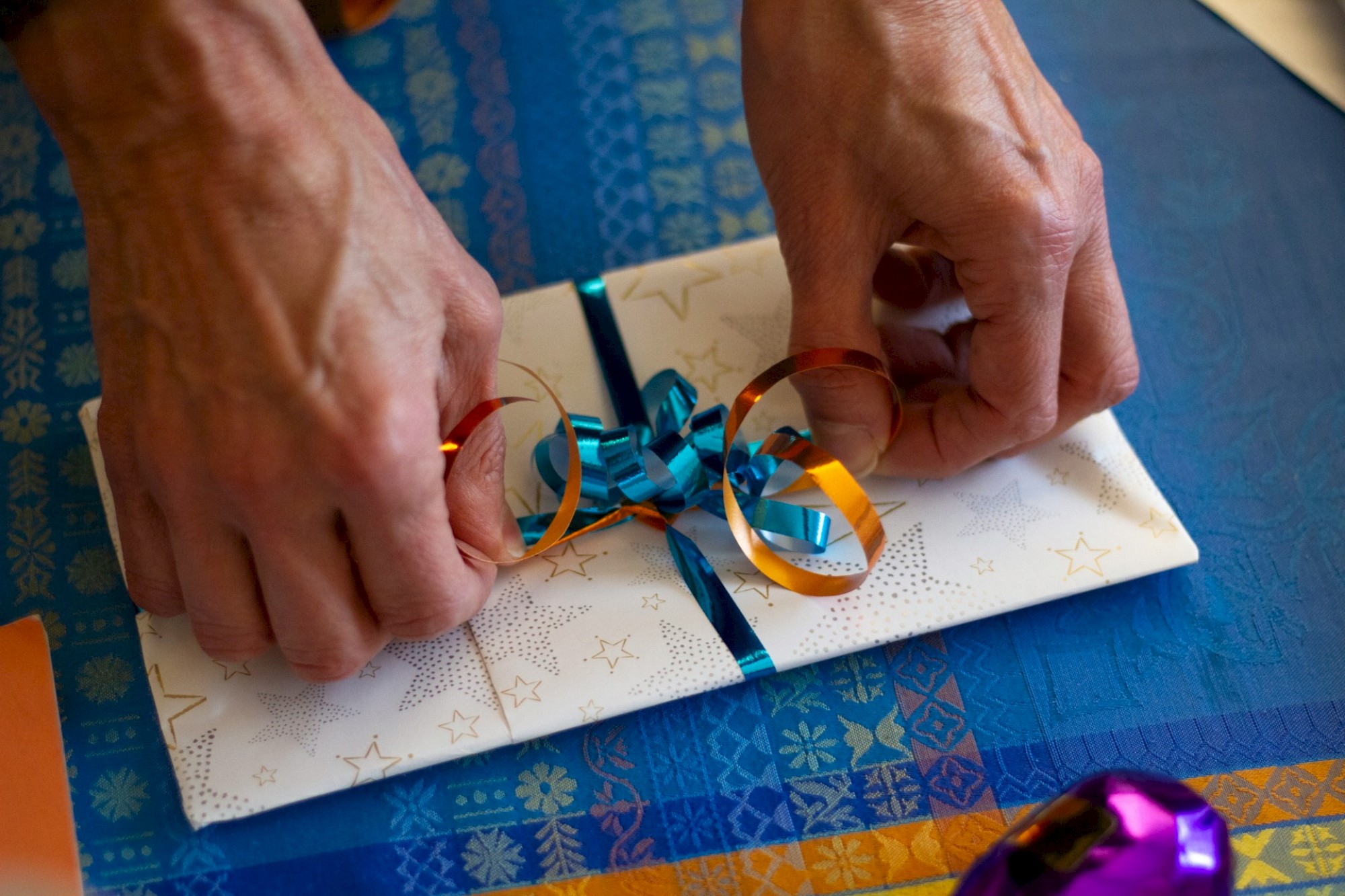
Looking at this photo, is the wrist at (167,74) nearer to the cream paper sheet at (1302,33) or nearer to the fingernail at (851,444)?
the fingernail at (851,444)

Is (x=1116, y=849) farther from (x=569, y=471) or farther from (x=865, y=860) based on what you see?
(x=569, y=471)

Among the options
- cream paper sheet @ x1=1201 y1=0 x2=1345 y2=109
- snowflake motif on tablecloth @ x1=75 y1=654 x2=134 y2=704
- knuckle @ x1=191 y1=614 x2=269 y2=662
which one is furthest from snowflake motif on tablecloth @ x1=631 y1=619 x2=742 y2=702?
cream paper sheet @ x1=1201 y1=0 x2=1345 y2=109

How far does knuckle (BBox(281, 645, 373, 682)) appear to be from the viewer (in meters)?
0.59

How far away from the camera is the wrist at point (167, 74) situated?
52 cm

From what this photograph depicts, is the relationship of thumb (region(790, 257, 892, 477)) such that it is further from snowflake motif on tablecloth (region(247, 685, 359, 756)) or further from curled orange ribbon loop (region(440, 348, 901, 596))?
snowflake motif on tablecloth (region(247, 685, 359, 756))

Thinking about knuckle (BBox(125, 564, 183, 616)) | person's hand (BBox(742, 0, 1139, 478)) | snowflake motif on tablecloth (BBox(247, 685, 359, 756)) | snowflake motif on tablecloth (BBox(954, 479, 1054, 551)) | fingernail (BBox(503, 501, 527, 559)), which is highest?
person's hand (BBox(742, 0, 1139, 478))

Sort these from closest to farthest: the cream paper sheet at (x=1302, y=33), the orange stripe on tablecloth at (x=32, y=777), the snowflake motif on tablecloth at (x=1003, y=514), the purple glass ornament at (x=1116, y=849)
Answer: the purple glass ornament at (x=1116, y=849) < the orange stripe on tablecloth at (x=32, y=777) < the snowflake motif on tablecloth at (x=1003, y=514) < the cream paper sheet at (x=1302, y=33)

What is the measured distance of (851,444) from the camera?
0.68 metres

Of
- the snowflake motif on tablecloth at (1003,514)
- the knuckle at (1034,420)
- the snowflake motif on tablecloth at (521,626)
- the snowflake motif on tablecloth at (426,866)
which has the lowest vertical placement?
the snowflake motif on tablecloth at (426,866)

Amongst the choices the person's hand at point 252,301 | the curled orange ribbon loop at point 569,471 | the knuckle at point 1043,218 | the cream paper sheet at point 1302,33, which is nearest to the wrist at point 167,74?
the person's hand at point 252,301

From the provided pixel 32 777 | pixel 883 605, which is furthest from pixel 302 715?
pixel 883 605

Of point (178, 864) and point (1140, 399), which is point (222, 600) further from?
point (1140, 399)

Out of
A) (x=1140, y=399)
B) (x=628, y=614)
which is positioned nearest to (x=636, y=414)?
(x=628, y=614)

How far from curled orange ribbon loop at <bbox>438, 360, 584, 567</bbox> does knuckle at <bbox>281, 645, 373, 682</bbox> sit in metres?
0.09
